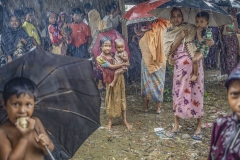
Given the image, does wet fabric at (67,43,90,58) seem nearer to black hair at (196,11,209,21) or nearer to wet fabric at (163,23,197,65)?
wet fabric at (163,23,197,65)

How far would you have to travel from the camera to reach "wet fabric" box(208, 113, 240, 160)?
1.73 metres

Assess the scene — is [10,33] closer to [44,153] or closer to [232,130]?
[44,153]

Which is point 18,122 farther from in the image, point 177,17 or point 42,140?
→ point 177,17

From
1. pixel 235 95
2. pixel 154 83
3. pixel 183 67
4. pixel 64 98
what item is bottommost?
pixel 154 83

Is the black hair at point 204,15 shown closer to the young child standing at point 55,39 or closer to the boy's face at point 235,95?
the boy's face at point 235,95

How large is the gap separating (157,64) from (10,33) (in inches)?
125

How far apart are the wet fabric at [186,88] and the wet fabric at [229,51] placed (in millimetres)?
3170

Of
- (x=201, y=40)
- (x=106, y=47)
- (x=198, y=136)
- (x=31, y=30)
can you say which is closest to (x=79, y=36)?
(x=31, y=30)

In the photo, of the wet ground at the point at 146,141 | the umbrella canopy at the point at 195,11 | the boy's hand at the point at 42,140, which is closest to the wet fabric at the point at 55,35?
the wet ground at the point at 146,141

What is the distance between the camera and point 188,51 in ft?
14.9

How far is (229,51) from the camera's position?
7.45 m

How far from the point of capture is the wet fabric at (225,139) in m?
1.73

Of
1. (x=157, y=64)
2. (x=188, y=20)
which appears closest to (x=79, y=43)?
(x=157, y=64)

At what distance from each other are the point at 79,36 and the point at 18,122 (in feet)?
21.6
